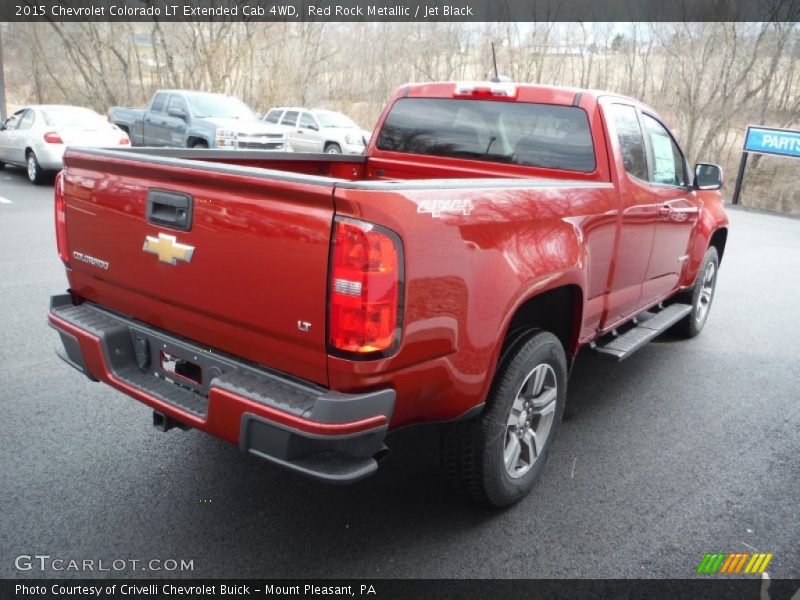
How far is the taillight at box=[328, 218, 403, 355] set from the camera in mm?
2100

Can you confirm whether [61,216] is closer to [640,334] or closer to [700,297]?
[640,334]

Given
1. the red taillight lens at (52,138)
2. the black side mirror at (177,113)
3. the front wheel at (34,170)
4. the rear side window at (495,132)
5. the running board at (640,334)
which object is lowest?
the front wheel at (34,170)

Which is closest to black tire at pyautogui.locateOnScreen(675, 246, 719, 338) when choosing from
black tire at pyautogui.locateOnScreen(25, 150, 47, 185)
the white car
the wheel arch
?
the wheel arch

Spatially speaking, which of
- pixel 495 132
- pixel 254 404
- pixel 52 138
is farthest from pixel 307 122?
pixel 254 404

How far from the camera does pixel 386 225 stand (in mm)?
2117

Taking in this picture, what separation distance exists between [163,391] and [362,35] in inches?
Answer: 1470

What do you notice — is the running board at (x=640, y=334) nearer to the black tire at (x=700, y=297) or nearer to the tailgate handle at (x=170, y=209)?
the black tire at (x=700, y=297)

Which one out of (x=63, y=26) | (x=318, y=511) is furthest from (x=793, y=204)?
(x=63, y=26)

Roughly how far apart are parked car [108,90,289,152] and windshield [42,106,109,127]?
243cm

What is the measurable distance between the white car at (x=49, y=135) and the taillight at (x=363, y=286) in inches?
492

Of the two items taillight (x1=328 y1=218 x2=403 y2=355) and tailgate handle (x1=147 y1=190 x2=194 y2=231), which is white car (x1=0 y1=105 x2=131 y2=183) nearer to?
tailgate handle (x1=147 y1=190 x2=194 y2=231)

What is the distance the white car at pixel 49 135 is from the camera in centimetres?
1285

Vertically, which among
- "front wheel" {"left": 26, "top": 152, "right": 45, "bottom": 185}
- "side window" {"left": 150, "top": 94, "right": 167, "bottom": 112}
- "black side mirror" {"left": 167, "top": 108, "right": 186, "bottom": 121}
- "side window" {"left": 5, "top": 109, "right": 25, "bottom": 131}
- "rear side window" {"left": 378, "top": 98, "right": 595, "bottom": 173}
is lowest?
"front wheel" {"left": 26, "top": 152, "right": 45, "bottom": 185}

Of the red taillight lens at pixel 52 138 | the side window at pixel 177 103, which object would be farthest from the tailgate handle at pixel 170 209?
the side window at pixel 177 103
